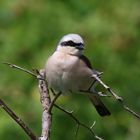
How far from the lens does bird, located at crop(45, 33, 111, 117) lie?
237 centimetres

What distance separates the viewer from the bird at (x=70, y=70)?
2369mm

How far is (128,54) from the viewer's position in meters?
4.82

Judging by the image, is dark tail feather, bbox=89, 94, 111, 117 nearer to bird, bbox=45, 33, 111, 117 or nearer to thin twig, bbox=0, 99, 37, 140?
bird, bbox=45, 33, 111, 117

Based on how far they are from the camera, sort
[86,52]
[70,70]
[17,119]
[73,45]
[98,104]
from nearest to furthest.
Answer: [17,119] < [70,70] < [73,45] < [98,104] < [86,52]

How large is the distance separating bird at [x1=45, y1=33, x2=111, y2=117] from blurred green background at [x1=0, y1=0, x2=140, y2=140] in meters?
1.95

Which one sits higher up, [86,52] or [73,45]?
[73,45]

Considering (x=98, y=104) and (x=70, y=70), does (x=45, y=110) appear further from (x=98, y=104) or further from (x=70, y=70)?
(x=98, y=104)

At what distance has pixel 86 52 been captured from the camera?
14.6ft

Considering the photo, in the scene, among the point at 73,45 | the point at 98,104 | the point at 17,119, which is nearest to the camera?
the point at 17,119

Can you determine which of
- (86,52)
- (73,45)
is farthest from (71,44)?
(86,52)

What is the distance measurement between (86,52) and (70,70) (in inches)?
81.2

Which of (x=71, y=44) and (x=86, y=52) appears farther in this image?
(x=86, y=52)

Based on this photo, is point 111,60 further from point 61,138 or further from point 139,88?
point 61,138

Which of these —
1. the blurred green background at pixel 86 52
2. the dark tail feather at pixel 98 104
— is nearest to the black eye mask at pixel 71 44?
the dark tail feather at pixel 98 104
